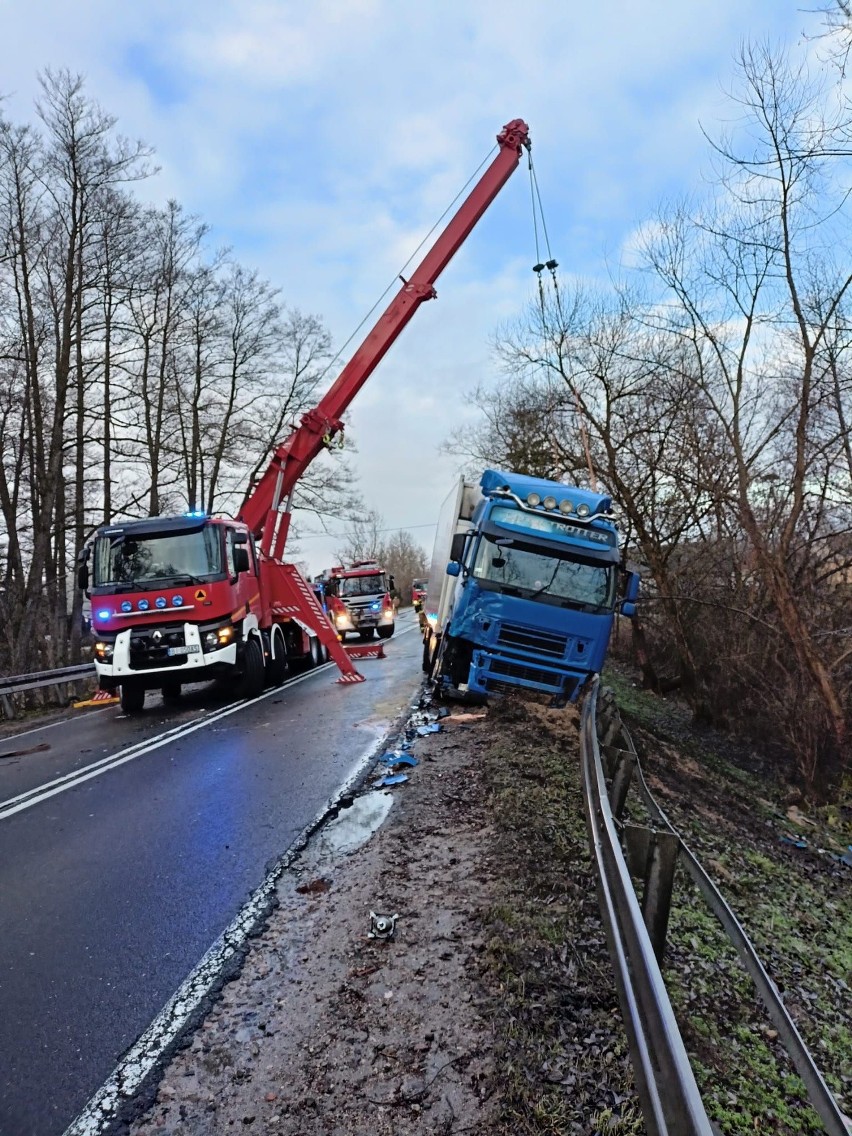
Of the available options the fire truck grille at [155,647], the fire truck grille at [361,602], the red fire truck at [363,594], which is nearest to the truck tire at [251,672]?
the fire truck grille at [155,647]

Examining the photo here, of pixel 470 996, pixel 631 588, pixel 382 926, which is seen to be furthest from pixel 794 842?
pixel 470 996

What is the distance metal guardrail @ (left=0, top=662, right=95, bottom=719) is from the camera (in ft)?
43.1

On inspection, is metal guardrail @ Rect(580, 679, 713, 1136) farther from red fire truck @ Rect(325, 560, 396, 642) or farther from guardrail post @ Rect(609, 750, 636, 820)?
red fire truck @ Rect(325, 560, 396, 642)

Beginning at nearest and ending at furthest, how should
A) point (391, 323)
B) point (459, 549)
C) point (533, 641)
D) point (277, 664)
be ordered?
point (533, 641) < point (459, 549) < point (391, 323) < point (277, 664)

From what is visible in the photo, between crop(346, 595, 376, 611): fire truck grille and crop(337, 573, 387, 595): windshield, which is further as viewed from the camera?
crop(337, 573, 387, 595): windshield

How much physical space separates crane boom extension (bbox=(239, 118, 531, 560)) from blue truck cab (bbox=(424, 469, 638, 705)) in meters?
4.64

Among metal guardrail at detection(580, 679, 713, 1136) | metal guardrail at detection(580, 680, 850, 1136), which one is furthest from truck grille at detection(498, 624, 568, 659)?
metal guardrail at detection(580, 679, 713, 1136)

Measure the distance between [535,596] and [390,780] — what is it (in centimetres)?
403

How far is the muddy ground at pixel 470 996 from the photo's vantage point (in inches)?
109

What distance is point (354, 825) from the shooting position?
19.7 ft

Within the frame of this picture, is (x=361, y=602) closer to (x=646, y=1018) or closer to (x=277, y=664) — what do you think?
(x=277, y=664)

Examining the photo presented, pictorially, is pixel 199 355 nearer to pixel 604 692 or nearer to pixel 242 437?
pixel 242 437

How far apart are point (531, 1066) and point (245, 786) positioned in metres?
4.84

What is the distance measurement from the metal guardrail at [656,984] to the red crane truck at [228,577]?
840 cm
